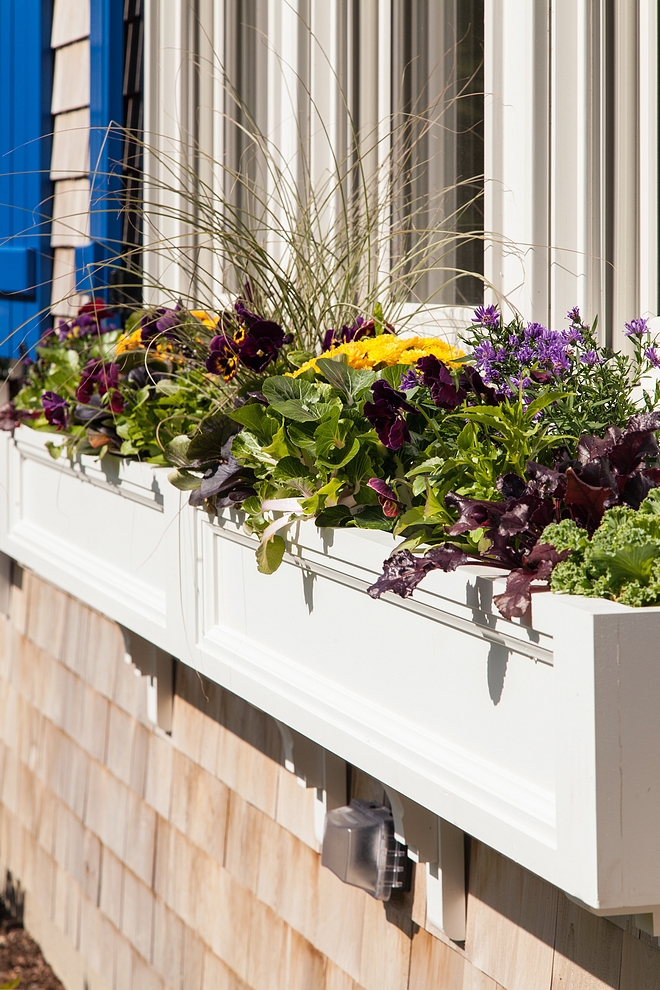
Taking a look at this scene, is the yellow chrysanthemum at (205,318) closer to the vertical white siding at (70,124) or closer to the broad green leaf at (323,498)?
the broad green leaf at (323,498)

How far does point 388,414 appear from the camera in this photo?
123 cm

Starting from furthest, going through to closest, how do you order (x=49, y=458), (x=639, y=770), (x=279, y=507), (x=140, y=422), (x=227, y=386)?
(x=49, y=458)
(x=140, y=422)
(x=227, y=386)
(x=279, y=507)
(x=639, y=770)

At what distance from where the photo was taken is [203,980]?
238 centimetres

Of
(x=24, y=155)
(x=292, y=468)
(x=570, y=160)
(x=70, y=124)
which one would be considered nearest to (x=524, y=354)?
(x=292, y=468)

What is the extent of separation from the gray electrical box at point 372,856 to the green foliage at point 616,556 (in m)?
0.94

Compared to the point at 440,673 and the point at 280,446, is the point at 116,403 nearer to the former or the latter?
the point at 280,446

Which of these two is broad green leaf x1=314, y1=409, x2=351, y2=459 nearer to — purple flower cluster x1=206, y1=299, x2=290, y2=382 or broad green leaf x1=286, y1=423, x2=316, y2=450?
broad green leaf x1=286, y1=423, x2=316, y2=450

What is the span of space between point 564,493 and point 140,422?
107 cm

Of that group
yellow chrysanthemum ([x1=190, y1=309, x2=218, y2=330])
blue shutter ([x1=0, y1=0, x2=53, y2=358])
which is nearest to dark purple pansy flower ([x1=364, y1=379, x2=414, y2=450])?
yellow chrysanthemum ([x1=190, y1=309, x2=218, y2=330])

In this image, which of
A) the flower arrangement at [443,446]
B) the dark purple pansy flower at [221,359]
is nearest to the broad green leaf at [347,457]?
the flower arrangement at [443,446]

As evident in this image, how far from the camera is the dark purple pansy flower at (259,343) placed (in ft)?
5.11

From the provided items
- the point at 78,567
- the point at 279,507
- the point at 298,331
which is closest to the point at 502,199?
the point at 298,331

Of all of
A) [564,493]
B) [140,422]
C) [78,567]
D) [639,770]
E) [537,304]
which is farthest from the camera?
[78,567]

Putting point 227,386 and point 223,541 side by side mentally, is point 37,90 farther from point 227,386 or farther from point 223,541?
point 223,541
